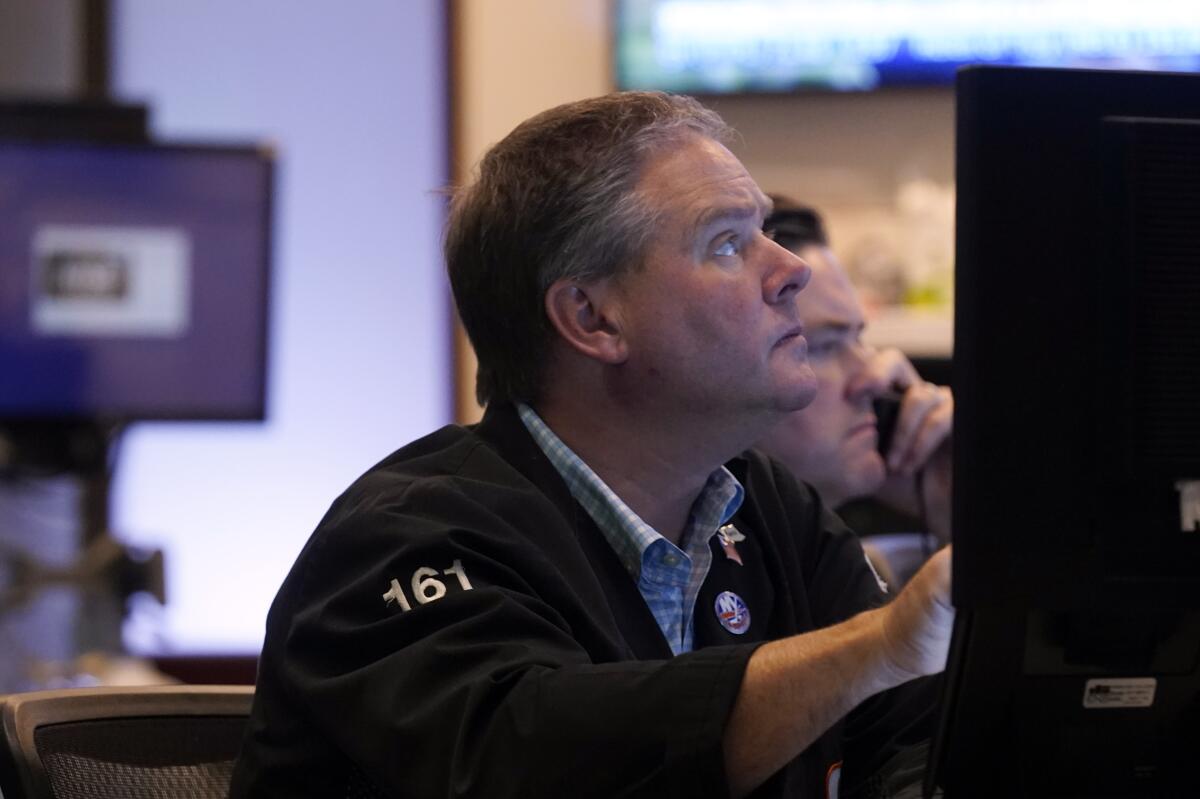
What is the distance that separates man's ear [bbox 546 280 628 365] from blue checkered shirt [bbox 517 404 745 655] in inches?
3.6

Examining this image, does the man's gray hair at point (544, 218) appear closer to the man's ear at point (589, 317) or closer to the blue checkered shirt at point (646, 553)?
the man's ear at point (589, 317)

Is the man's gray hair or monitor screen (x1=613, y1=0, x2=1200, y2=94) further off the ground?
monitor screen (x1=613, y1=0, x2=1200, y2=94)

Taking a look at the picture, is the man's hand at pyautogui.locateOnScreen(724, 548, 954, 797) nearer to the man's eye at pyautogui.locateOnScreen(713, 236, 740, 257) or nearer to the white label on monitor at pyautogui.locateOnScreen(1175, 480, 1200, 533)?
the white label on monitor at pyautogui.locateOnScreen(1175, 480, 1200, 533)

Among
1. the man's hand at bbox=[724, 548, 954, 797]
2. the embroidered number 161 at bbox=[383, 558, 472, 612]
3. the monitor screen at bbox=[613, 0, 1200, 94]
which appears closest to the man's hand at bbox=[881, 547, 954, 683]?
the man's hand at bbox=[724, 548, 954, 797]

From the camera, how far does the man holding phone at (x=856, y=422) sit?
81.1 inches

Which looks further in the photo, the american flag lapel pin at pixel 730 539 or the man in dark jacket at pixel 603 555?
the american flag lapel pin at pixel 730 539

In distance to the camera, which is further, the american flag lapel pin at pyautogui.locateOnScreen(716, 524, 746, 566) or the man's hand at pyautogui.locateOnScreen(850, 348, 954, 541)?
the man's hand at pyautogui.locateOnScreen(850, 348, 954, 541)

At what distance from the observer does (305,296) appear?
3713mm

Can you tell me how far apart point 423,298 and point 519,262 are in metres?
2.31

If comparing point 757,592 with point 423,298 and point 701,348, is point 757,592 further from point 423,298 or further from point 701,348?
point 423,298

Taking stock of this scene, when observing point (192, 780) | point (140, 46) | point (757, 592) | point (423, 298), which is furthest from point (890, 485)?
point (140, 46)

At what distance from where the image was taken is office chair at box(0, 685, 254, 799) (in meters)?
1.18

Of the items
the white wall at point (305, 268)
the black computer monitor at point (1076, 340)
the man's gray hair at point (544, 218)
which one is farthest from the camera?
the white wall at point (305, 268)

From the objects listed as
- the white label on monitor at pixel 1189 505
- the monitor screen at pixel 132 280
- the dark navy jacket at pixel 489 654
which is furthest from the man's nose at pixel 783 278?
the monitor screen at pixel 132 280
